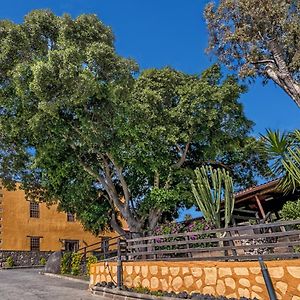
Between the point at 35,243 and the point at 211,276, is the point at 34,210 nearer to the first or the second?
the point at 35,243

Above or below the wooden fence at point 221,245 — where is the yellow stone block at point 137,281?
below

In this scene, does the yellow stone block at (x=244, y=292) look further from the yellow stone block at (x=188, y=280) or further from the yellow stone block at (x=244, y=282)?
the yellow stone block at (x=188, y=280)

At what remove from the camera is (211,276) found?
912 cm

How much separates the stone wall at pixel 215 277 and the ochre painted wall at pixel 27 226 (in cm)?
1912

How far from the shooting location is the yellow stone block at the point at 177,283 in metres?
9.94

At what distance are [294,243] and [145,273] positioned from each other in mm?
4643

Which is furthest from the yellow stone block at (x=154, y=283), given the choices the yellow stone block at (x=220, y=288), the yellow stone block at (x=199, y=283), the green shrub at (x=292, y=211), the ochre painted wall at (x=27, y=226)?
the ochre painted wall at (x=27, y=226)

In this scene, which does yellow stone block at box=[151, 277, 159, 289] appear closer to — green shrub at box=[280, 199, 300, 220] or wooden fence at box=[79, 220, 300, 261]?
wooden fence at box=[79, 220, 300, 261]

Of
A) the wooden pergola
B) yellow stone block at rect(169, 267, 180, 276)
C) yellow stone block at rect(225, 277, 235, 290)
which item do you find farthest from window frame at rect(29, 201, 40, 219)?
yellow stone block at rect(225, 277, 235, 290)

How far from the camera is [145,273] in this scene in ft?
36.8

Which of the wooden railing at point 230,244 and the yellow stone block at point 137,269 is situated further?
the yellow stone block at point 137,269

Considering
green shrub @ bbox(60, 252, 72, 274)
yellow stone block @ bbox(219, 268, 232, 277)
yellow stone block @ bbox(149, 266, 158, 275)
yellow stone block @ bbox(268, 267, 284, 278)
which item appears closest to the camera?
yellow stone block @ bbox(268, 267, 284, 278)

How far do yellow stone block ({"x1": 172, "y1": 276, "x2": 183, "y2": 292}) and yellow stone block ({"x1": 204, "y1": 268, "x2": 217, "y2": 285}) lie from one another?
944mm

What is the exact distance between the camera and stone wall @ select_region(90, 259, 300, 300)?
7555 mm
